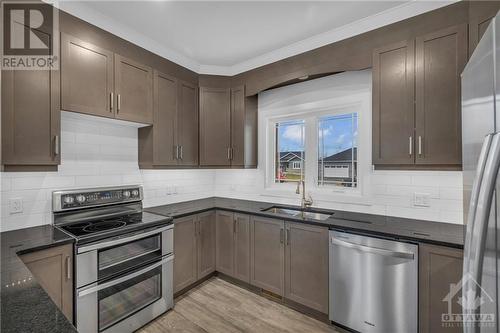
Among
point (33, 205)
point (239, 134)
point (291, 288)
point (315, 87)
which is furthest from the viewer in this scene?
point (239, 134)

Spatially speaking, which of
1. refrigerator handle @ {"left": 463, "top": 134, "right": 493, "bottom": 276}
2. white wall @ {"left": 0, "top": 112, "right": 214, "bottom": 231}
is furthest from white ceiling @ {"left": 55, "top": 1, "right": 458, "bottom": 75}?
refrigerator handle @ {"left": 463, "top": 134, "right": 493, "bottom": 276}

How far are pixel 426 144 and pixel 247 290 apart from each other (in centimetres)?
230

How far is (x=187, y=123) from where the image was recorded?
2.89 m

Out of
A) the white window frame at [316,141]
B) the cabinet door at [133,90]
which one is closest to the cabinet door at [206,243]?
the white window frame at [316,141]

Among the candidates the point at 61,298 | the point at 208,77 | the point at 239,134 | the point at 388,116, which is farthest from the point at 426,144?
the point at 61,298

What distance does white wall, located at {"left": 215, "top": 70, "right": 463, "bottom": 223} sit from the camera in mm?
2068

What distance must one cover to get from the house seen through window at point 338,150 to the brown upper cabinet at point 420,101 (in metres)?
0.56

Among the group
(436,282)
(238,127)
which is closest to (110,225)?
(238,127)

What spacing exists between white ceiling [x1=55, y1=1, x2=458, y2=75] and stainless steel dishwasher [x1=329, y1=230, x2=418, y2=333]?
1.91m

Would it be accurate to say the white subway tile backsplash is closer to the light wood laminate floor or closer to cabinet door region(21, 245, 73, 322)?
→ cabinet door region(21, 245, 73, 322)

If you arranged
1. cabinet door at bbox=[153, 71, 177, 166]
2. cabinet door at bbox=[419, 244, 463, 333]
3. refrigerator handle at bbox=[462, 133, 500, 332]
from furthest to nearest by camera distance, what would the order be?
1. cabinet door at bbox=[153, 71, 177, 166]
2. cabinet door at bbox=[419, 244, 463, 333]
3. refrigerator handle at bbox=[462, 133, 500, 332]

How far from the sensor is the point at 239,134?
3059mm

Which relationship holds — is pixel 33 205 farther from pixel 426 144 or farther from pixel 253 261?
pixel 426 144

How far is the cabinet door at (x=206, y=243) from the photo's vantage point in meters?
2.75
